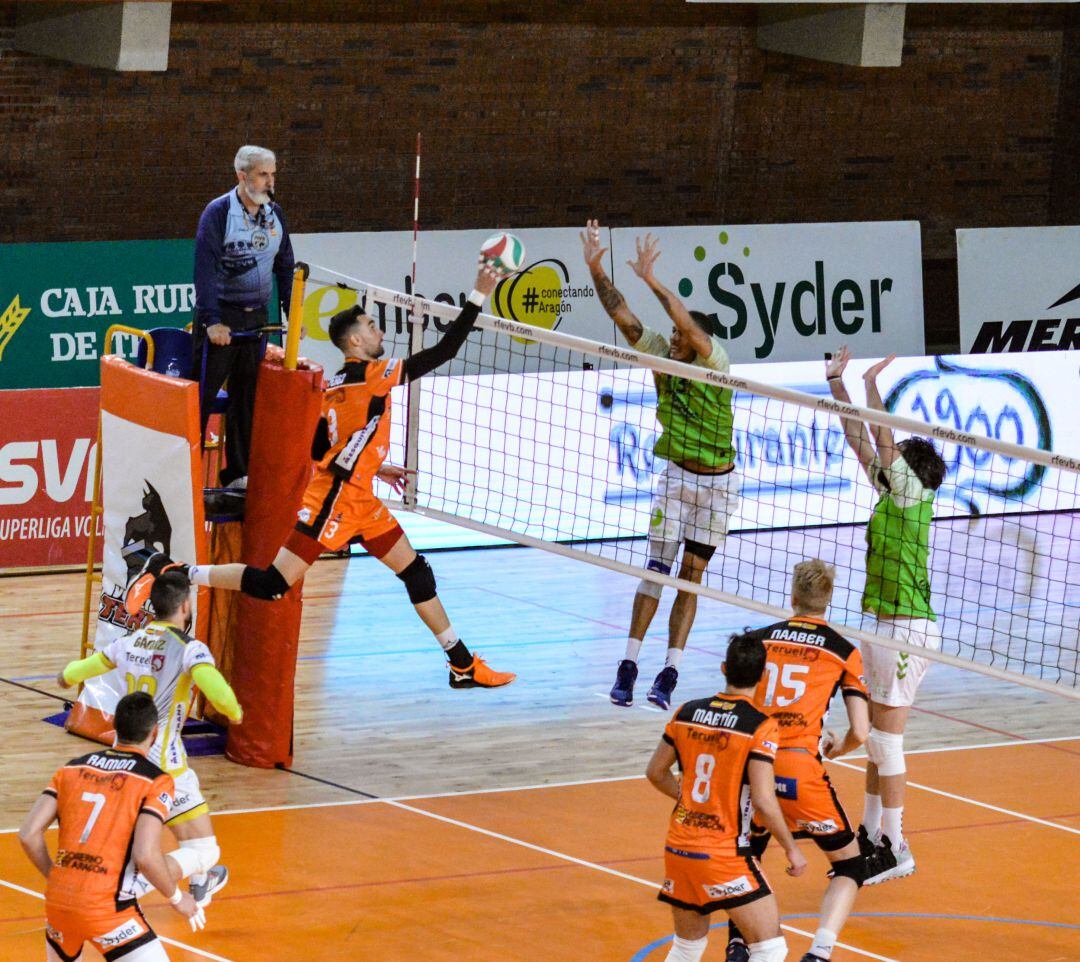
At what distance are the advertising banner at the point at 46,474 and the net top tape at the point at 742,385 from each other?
4864mm

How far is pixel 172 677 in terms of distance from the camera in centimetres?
812

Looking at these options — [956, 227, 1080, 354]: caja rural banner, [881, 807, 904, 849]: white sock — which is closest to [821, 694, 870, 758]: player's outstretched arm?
[881, 807, 904, 849]: white sock

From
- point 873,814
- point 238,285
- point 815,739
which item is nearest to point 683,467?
point 873,814

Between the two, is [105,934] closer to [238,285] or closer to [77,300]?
[238,285]

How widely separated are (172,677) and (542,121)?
1395cm

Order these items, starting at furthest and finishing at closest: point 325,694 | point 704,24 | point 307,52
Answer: point 704,24, point 307,52, point 325,694

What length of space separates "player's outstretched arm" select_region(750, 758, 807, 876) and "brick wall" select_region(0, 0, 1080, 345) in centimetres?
1355

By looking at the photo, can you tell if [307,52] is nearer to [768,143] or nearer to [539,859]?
[768,143]

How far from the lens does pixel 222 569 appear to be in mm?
9812

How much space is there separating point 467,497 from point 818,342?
6644mm

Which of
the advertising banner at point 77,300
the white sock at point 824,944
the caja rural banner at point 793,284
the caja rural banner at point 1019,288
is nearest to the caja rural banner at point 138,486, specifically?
the white sock at point 824,944

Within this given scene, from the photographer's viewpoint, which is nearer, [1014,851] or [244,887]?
[244,887]

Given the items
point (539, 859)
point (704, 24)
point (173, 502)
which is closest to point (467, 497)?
point (173, 502)

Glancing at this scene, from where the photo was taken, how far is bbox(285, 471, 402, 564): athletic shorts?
9805 millimetres
